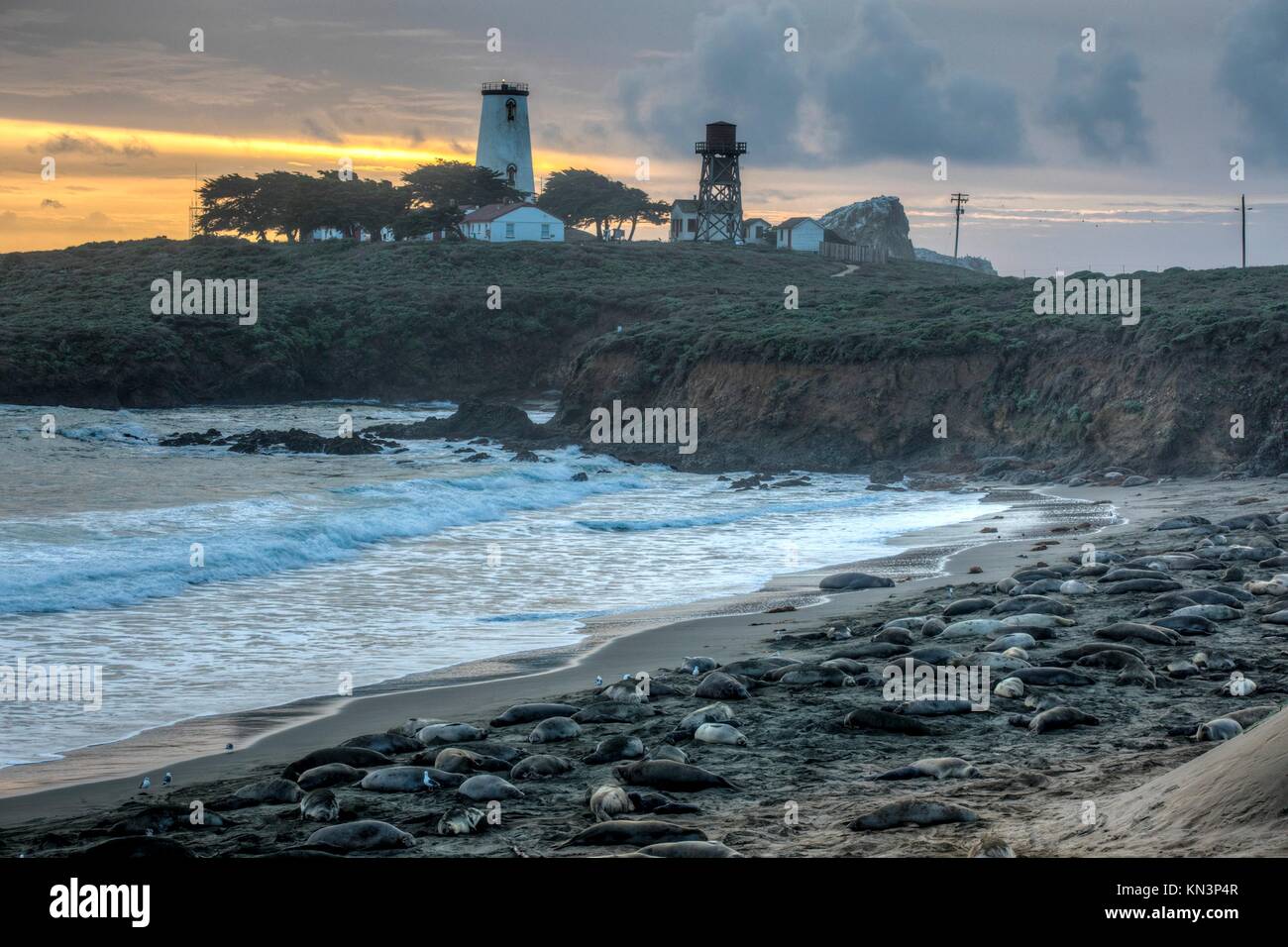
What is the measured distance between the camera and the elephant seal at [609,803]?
20.5ft

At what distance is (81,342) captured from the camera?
51.7 metres

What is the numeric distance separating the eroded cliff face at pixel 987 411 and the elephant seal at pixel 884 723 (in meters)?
22.8

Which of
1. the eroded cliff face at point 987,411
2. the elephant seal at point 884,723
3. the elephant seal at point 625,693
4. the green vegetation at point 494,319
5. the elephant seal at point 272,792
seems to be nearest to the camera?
the elephant seal at point 272,792

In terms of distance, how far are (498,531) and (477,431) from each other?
19763mm

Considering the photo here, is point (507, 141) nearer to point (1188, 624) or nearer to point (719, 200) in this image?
point (719, 200)

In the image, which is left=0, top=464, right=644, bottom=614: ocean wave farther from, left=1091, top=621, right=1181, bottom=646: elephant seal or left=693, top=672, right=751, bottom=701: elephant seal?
left=1091, top=621, right=1181, bottom=646: elephant seal

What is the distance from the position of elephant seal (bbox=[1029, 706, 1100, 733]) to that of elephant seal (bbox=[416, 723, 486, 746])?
362 centimetres

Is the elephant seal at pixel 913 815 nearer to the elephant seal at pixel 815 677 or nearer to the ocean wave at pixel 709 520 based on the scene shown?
the elephant seal at pixel 815 677

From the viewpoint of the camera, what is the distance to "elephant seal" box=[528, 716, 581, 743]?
8156 millimetres

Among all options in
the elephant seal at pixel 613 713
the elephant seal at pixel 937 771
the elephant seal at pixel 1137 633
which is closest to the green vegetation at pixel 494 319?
the elephant seal at pixel 1137 633

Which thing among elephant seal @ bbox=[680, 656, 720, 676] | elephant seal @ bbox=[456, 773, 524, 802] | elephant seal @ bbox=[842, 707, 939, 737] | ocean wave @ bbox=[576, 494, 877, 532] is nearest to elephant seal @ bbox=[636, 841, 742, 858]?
elephant seal @ bbox=[456, 773, 524, 802]
